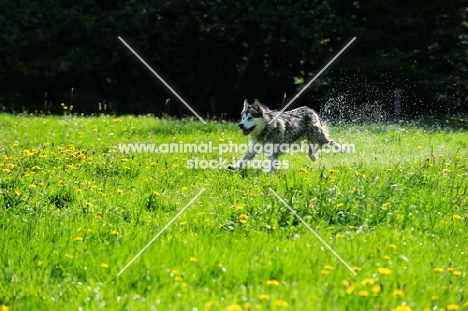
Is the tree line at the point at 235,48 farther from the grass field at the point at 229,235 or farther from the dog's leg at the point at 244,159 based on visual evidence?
the grass field at the point at 229,235


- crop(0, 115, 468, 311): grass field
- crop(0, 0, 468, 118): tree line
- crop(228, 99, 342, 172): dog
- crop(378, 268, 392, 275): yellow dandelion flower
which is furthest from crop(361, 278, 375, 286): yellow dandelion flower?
crop(0, 0, 468, 118): tree line

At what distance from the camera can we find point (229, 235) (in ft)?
18.4

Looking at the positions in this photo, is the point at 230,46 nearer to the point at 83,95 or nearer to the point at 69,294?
the point at 83,95

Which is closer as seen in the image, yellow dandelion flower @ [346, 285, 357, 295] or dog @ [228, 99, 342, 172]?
yellow dandelion flower @ [346, 285, 357, 295]

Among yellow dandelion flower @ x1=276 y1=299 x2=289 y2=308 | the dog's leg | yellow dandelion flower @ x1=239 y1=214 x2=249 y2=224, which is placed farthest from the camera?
the dog's leg

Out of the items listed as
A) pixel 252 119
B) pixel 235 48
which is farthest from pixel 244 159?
pixel 235 48

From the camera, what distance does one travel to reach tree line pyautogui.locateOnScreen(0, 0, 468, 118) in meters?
24.8

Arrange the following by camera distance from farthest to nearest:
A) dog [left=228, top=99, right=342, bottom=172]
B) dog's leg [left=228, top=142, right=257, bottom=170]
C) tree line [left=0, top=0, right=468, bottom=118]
→ tree line [left=0, top=0, right=468, bottom=118], dog [left=228, top=99, right=342, bottom=172], dog's leg [left=228, top=142, right=257, bottom=170]

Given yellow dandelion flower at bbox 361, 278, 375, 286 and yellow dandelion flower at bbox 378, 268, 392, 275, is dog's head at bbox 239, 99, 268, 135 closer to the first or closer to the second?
yellow dandelion flower at bbox 378, 268, 392, 275

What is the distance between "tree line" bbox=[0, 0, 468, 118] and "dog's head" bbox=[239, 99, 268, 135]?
13673 mm

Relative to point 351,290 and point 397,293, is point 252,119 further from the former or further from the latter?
point 397,293

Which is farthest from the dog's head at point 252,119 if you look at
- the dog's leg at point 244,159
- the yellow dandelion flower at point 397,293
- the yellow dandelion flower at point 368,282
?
the yellow dandelion flower at point 397,293

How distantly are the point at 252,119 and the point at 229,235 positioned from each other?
448 centimetres

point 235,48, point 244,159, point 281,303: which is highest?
point 235,48
